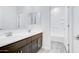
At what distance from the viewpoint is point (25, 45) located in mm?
1598

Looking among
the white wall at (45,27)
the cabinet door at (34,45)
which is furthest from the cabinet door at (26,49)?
the white wall at (45,27)

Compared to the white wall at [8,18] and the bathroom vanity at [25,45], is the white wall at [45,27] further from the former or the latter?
the white wall at [8,18]

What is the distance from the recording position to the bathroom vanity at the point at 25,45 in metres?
1.19

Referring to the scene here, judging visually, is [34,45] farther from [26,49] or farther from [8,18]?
[8,18]

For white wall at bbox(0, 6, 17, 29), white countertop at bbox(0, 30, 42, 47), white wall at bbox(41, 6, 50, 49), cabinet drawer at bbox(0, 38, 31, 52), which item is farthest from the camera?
white wall at bbox(41, 6, 50, 49)

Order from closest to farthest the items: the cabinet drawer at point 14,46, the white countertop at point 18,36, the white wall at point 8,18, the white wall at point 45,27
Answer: the cabinet drawer at point 14,46 → the white countertop at point 18,36 → the white wall at point 8,18 → the white wall at point 45,27

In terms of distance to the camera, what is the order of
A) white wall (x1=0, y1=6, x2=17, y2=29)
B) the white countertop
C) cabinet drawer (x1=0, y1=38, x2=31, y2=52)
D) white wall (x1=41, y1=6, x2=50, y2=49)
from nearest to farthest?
cabinet drawer (x1=0, y1=38, x2=31, y2=52)
the white countertop
white wall (x1=0, y1=6, x2=17, y2=29)
white wall (x1=41, y1=6, x2=50, y2=49)

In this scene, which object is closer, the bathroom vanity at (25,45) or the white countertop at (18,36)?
the bathroom vanity at (25,45)

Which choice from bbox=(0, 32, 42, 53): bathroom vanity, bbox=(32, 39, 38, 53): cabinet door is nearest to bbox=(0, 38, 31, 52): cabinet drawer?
bbox=(0, 32, 42, 53): bathroom vanity

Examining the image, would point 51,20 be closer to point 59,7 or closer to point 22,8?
point 59,7

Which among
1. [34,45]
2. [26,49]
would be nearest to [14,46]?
[26,49]

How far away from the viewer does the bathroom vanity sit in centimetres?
119

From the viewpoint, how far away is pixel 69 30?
2139mm

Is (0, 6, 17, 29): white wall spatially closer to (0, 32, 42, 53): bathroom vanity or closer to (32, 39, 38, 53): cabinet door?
(0, 32, 42, 53): bathroom vanity
